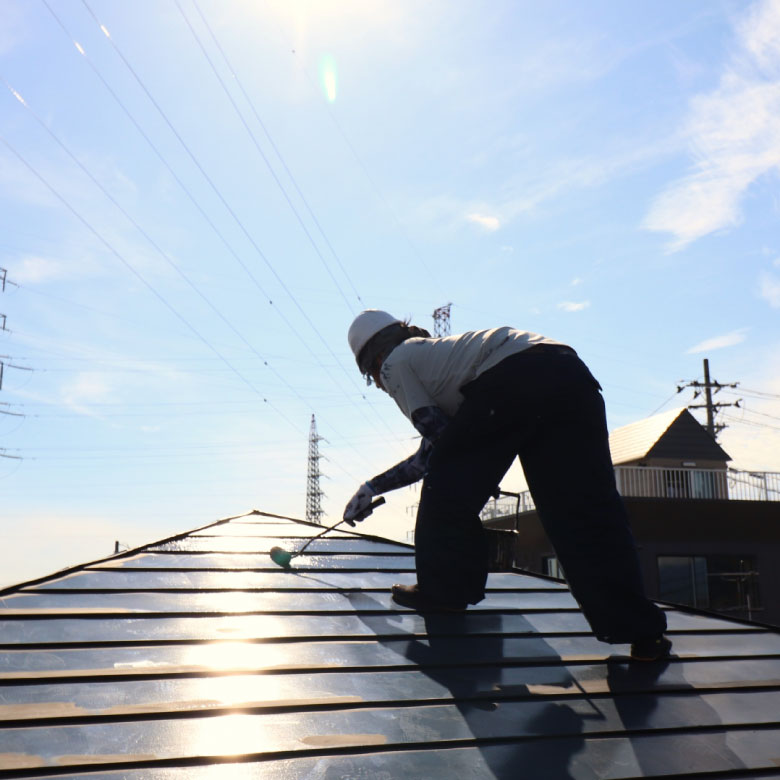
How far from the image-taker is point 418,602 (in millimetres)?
3160

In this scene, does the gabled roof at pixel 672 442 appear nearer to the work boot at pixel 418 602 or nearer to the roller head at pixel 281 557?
the roller head at pixel 281 557

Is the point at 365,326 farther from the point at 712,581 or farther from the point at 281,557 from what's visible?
the point at 712,581

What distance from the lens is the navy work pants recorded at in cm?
276

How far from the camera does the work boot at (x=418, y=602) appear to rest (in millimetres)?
3127

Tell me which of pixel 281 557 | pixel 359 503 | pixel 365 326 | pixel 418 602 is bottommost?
pixel 418 602

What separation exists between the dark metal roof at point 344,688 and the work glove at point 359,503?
0.33 m

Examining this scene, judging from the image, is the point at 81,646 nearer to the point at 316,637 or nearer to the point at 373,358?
the point at 316,637

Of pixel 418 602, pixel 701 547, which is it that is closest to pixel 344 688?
pixel 418 602

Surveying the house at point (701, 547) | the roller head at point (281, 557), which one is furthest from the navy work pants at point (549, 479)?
the house at point (701, 547)

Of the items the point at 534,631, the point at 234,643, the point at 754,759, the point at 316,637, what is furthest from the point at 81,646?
the point at 754,759

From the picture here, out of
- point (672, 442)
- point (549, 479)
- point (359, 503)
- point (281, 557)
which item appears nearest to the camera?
point (549, 479)

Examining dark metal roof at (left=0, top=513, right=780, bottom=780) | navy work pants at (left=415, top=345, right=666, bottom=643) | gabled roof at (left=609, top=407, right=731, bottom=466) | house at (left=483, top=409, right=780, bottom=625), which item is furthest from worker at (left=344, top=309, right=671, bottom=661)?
gabled roof at (left=609, top=407, right=731, bottom=466)

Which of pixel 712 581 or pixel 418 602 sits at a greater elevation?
pixel 418 602

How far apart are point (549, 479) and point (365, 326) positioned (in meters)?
1.13
